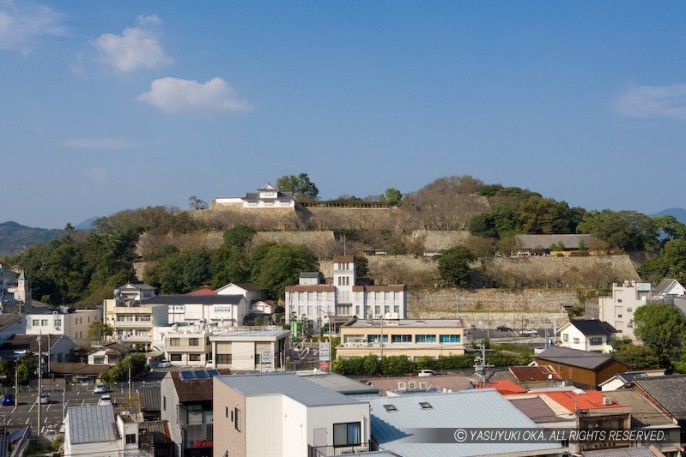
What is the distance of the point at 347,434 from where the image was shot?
26.1ft

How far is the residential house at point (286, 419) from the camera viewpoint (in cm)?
784

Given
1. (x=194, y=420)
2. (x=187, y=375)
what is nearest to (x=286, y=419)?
(x=194, y=420)

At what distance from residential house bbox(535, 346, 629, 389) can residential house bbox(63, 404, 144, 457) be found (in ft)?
33.0

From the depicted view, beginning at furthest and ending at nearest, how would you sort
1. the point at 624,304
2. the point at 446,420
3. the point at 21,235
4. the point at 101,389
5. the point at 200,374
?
the point at 21,235, the point at 624,304, the point at 101,389, the point at 200,374, the point at 446,420

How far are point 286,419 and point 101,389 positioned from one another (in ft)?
40.6

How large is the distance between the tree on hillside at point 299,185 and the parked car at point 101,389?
26.5 meters

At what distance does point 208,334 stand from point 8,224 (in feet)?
502

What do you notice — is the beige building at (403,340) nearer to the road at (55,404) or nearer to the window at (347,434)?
the road at (55,404)

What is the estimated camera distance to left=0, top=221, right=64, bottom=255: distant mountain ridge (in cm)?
12589

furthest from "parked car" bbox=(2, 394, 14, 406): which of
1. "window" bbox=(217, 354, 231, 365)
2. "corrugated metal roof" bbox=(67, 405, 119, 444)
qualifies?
"corrugated metal roof" bbox=(67, 405, 119, 444)

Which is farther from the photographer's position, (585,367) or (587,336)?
(587,336)

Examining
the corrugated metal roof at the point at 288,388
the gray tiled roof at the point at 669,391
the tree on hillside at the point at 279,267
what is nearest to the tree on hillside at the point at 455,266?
the tree on hillside at the point at 279,267

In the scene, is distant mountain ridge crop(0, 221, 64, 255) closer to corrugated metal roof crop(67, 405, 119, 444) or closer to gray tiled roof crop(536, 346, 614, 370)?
gray tiled roof crop(536, 346, 614, 370)

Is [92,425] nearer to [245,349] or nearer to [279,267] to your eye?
[245,349]
